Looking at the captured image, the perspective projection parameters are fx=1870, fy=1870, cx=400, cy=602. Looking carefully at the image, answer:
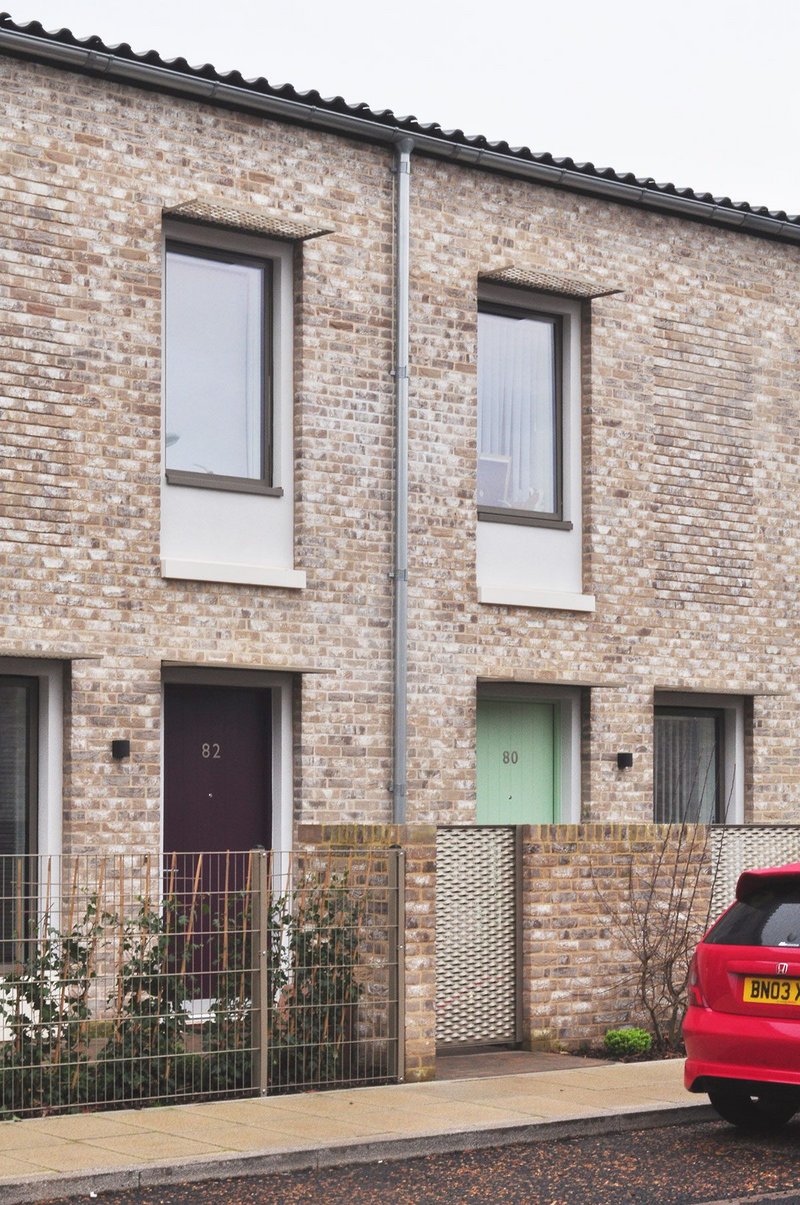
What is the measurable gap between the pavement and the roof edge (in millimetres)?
7239

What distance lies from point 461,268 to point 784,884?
279 inches

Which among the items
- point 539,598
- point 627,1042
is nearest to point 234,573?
point 539,598

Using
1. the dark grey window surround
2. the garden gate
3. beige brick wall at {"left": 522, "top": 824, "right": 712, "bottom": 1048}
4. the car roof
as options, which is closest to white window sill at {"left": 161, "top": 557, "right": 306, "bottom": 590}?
the garden gate

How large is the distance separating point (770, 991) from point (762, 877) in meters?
0.72

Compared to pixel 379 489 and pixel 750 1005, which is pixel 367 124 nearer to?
pixel 379 489

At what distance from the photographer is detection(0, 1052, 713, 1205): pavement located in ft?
28.8

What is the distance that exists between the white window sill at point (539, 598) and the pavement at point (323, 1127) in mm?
4602

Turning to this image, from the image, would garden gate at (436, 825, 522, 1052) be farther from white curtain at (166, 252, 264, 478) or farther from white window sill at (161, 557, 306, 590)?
white curtain at (166, 252, 264, 478)

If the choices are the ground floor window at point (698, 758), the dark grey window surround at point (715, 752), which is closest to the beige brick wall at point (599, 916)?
the ground floor window at point (698, 758)

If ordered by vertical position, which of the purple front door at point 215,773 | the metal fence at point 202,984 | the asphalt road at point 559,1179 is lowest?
the asphalt road at point 559,1179

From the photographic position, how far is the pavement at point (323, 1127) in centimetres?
877

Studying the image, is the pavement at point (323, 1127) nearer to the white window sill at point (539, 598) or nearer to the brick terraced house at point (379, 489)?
the brick terraced house at point (379, 489)

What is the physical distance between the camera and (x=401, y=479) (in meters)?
14.9

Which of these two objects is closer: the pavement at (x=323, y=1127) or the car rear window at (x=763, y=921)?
the pavement at (x=323, y=1127)
